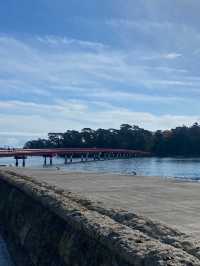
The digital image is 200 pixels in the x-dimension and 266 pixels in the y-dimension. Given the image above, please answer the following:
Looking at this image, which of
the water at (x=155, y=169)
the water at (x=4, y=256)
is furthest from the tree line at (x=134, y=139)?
the water at (x=4, y=256)

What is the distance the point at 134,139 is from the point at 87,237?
129 m

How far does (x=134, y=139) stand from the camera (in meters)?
136

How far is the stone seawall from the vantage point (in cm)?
573

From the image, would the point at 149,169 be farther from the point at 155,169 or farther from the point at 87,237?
the point at 87,237

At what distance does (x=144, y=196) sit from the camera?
45.7 feet

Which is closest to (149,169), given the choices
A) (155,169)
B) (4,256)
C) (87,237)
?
(155,169)

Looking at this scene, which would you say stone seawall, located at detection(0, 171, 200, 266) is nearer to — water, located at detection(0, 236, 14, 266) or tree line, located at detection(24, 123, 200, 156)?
water, located at detection(0, 236, 14, 266)

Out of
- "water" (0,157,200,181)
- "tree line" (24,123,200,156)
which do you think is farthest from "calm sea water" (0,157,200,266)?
"tree line" (24,123,200,156)

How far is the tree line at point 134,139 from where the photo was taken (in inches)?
4778

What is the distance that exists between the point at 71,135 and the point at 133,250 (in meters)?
133

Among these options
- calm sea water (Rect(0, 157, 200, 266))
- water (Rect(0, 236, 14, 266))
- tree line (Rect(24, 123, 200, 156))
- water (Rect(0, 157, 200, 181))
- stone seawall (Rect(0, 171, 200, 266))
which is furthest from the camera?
tree line (Rect(24, 123, 200, 156))

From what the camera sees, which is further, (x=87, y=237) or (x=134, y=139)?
(x=134, y=139)

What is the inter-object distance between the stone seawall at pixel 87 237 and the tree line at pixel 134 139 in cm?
10929

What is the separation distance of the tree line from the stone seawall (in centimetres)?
10929
